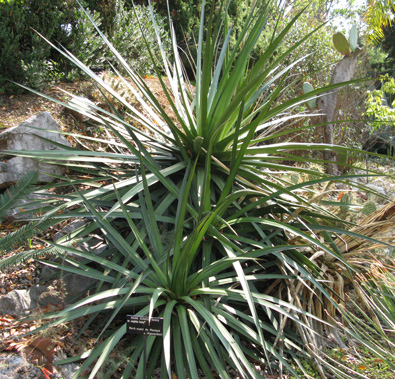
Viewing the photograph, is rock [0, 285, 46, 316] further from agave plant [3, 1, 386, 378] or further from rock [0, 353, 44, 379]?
rock [0, 353, 44, 379]

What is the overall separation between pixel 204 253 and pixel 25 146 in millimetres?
2319

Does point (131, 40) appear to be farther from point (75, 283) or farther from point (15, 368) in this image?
point (15, 368)

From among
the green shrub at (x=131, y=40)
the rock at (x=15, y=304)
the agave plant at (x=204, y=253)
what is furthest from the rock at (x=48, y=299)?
the green shrub at (x=131, y=40)

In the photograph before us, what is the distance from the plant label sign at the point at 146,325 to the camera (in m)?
1.99

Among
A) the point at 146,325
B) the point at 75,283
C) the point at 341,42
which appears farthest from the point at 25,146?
the point at 341,42

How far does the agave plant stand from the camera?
2.30m

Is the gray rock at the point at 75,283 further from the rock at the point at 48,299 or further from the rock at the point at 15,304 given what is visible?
the rock at the point at 15,304

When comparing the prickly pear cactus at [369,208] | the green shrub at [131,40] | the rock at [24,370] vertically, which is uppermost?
the green shrub at [131,40]

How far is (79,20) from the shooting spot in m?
5.43

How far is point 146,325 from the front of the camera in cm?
199

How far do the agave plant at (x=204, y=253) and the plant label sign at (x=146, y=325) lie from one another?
9 centimetres

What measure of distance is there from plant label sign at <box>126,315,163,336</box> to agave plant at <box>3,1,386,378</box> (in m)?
0.09

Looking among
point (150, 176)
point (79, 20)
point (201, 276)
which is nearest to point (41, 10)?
point (79, 20)

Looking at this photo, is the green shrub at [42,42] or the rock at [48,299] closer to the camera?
the rock at [48,299]
